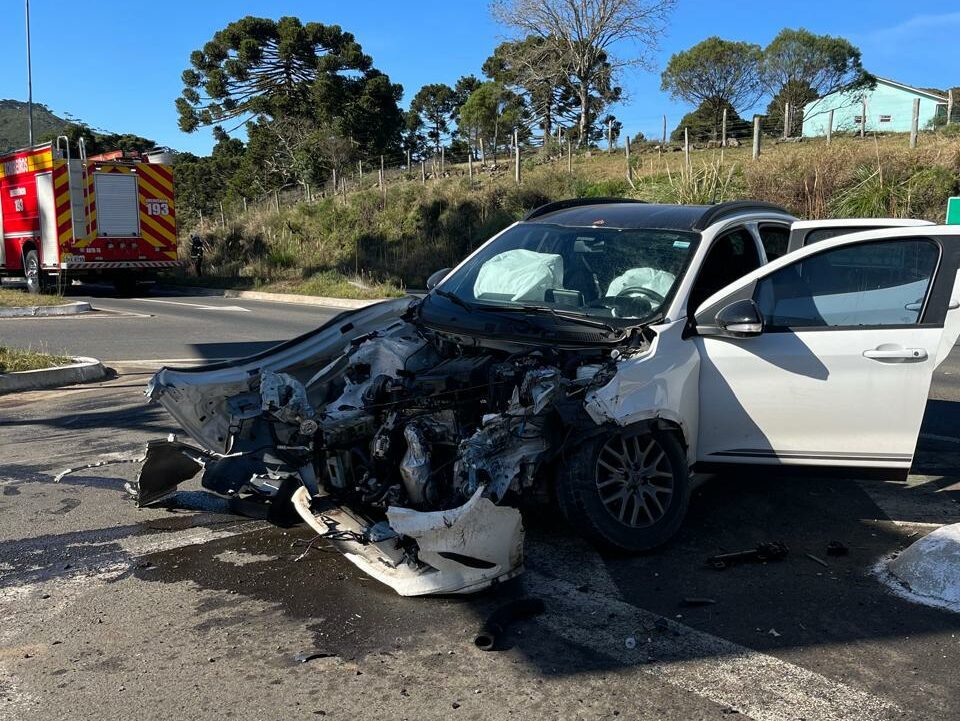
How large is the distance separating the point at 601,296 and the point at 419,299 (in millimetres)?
1358

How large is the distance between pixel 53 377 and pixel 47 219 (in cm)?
1299

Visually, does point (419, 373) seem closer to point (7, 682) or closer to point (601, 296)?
point (601, 296)

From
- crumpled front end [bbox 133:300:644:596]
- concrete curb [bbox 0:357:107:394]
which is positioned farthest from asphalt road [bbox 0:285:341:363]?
crumpled front end [bbox 133:300:644:596]

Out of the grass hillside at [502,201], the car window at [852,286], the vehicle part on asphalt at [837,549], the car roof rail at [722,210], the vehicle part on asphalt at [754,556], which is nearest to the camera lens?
the vehicle part on asphalt at [754,556]

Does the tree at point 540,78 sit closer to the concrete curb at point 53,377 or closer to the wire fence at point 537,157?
the wire fence at point 537,157

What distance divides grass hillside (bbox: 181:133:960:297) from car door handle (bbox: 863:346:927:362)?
1738 centimetres

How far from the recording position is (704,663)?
11.0 feet

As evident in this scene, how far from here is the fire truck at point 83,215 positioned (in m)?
20.2

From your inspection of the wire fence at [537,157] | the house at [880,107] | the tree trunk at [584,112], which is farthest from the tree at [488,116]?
the house at [880,107]

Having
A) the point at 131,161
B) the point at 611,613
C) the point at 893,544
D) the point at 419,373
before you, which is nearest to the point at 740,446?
the point at 893,544

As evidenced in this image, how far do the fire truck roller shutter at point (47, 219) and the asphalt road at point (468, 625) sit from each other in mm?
16691

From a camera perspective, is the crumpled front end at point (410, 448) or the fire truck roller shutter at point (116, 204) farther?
the fire truck roller shutter at point (116, 204)

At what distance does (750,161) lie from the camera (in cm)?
2495

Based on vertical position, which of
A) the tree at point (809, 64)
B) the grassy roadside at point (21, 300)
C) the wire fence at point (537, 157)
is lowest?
the grassy roadside at point (21, 300)
